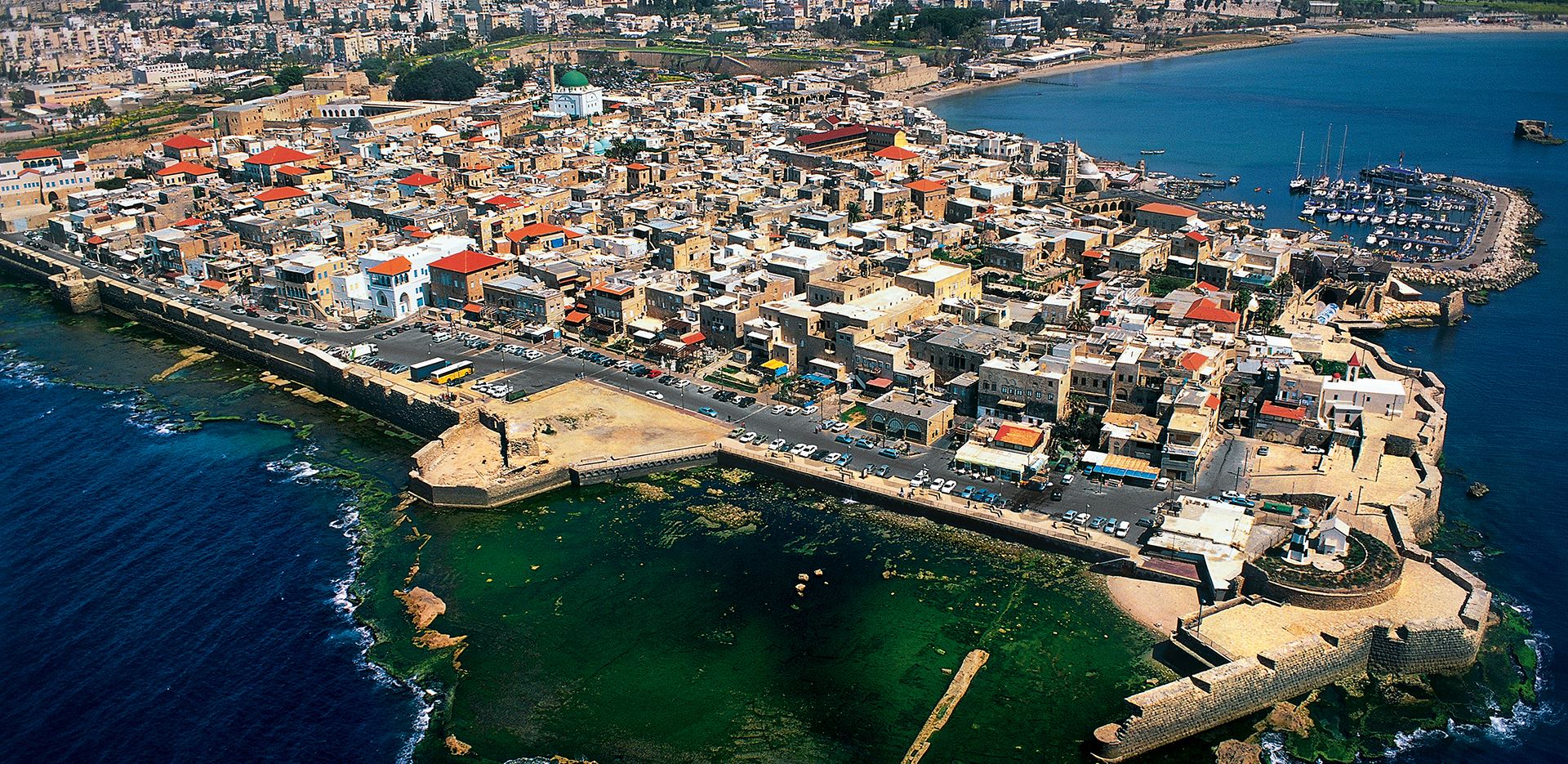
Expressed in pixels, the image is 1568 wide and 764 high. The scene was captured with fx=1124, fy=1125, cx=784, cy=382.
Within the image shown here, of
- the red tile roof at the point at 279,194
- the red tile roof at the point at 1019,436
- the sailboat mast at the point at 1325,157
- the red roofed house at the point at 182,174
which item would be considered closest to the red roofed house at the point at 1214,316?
the red tile roof at the point at 1019,436

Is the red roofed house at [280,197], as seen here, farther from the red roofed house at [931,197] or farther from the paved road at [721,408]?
the red roofed house at [931,197]

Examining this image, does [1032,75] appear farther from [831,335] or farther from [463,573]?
[463,573]

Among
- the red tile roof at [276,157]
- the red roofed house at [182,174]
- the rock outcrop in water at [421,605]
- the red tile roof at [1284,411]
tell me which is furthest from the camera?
the red tile roof at [276,157]

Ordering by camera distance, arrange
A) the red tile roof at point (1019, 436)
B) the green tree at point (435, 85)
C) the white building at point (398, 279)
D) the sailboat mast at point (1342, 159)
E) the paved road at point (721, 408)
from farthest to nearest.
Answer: the green tree at point (435, 85) < the sailboat mast at point (1342, 159) < the white building at point (398, 279) < the red tile roof at point (1019, 436) < the paved road at point (721, 408)

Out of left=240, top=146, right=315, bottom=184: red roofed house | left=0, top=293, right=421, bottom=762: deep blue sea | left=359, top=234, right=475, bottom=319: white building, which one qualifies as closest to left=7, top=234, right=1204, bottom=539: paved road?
left=359, top=234, right=475, bottom=319: white building

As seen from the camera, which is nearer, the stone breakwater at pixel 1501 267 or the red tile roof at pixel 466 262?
the red tile roof at pixel 466 262

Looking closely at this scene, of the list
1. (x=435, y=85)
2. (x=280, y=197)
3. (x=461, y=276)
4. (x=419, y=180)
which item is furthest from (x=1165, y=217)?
(x=435, y=85)

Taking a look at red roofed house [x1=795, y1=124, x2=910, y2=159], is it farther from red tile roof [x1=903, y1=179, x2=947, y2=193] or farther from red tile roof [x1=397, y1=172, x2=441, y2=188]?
red tile roof [x1=397, y1=172, x2=441, y2=188]
